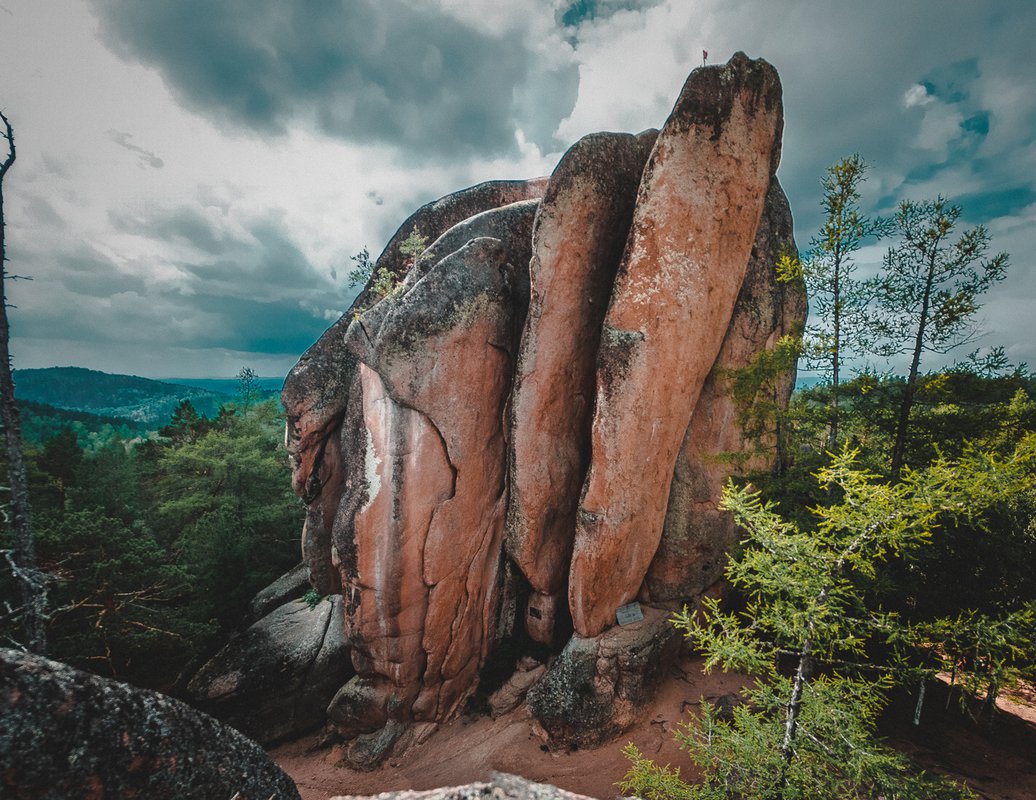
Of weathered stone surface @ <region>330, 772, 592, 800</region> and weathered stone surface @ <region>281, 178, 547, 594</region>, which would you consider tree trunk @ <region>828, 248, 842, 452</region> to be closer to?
weathered stone surface @ <region>330, 772, 592, 800</region>

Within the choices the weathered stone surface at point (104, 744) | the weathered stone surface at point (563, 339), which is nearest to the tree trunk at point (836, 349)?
the weathered stone surface at point (563, 339)

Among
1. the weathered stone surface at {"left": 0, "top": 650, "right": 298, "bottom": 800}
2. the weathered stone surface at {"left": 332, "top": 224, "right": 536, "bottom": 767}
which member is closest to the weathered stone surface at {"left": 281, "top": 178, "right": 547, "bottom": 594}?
the weathered stone surface at {"left": 332, "top": 224, "right": 536, "bottom": 767}

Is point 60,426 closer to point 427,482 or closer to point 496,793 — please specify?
point 427,482

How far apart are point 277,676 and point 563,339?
12.9 m

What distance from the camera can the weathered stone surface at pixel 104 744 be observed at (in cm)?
283

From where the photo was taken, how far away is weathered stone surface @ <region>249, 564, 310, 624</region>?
14670 mm

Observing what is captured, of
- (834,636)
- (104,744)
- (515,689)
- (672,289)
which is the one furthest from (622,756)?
(672,289)

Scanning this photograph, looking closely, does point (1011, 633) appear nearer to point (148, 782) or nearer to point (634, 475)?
point (634, 475)

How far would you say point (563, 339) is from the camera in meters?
9.31

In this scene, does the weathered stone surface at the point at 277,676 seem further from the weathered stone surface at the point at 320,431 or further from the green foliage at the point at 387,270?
the green foliage at the point at 387,270

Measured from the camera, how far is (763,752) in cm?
450

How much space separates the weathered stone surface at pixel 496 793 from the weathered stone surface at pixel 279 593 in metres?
12.4

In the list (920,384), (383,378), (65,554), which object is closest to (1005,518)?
(920,384)

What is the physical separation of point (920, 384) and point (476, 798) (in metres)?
11.3
